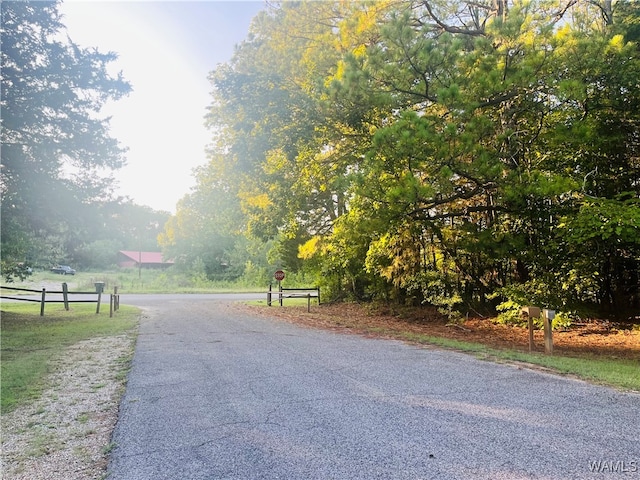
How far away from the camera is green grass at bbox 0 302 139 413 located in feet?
15.3

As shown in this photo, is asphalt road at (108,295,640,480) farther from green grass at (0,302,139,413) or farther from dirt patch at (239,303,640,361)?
dirt patch at (239,303,640,361)

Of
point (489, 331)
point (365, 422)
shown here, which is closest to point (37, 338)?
point (365, 422)

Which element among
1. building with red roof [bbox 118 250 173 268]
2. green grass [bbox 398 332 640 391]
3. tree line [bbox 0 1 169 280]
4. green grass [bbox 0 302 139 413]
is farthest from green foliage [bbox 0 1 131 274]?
building with red roof [bbox 118 250 173 268]

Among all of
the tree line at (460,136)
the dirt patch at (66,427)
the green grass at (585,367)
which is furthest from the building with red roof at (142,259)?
the green grass at (585,367)

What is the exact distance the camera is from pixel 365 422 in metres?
3.40

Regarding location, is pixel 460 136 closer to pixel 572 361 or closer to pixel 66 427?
pixel 572 361

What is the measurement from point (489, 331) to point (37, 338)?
1052cm

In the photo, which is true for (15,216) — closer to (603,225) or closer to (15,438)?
(15,438)

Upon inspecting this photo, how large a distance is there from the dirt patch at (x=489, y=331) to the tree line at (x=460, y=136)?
2.20ft

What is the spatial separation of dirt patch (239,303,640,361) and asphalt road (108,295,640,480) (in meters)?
3.63

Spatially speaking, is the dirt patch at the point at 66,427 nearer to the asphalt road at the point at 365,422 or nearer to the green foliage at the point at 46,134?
the asphalt road at the point at 365,422

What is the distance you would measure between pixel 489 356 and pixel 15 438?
5.89 m

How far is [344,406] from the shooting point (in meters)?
3.83

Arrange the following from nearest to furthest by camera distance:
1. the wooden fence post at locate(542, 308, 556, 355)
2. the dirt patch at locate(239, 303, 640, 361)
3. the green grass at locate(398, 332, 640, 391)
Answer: the green grass at locate(398, 332, 640, 391)
the wooden fence post at locate(542, 308, 556, 355)
the dirt patch at locate(239, 303, 640, 361)
